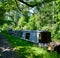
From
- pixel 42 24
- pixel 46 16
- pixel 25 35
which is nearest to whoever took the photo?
pixel 25 35

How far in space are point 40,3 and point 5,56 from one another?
12166mm

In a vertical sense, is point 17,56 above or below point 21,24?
above

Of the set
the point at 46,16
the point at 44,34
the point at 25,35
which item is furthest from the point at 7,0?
the point at 46,16

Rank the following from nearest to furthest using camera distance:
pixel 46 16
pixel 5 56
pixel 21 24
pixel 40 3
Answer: pixel 5 56, pixel 40 3, pixel 46 16, pixel 21 24

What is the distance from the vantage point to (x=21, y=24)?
83562mm

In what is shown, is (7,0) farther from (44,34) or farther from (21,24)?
(21,24)

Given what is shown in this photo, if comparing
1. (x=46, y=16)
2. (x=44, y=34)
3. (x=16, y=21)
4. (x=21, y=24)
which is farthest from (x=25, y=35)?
(x=16, y=21)

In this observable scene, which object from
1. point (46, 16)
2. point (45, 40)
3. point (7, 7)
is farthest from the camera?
point (46, 16)

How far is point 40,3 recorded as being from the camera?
24766 millimetres

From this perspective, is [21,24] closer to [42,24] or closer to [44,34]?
[42,24]

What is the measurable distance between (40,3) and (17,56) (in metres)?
11.9

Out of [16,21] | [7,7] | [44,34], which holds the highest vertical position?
[7,7]

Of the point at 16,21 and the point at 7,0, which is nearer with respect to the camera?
the point at 7,0

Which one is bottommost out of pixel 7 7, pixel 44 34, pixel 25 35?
pixel 25 35
